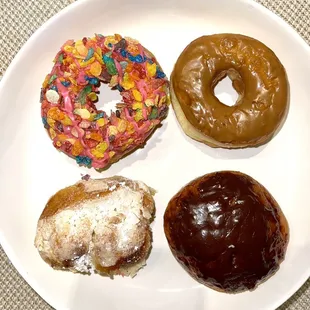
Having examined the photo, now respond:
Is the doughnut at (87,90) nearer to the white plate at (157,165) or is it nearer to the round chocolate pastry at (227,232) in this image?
the white plate at (157,165)

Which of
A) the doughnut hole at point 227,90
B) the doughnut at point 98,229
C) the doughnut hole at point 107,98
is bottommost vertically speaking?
the doughnut at point 98,229

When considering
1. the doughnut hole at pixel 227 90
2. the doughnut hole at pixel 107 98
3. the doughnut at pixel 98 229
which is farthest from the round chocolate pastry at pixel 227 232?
the doughnut hole at pixel 107 98

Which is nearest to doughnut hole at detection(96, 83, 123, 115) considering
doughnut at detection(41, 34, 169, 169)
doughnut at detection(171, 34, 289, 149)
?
doughnut at detection(41, 34, 169, 169)

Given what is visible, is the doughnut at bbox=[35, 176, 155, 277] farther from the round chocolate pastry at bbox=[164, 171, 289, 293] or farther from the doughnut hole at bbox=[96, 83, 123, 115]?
the doughnut hole at bbox=[96, 83, 123, 115]

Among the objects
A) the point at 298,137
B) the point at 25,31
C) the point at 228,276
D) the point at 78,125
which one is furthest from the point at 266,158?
the point at 25,31

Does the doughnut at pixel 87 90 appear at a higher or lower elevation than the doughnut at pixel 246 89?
lower

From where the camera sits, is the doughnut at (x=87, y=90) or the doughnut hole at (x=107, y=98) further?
the doughnut hole at (x=107, y=98)
